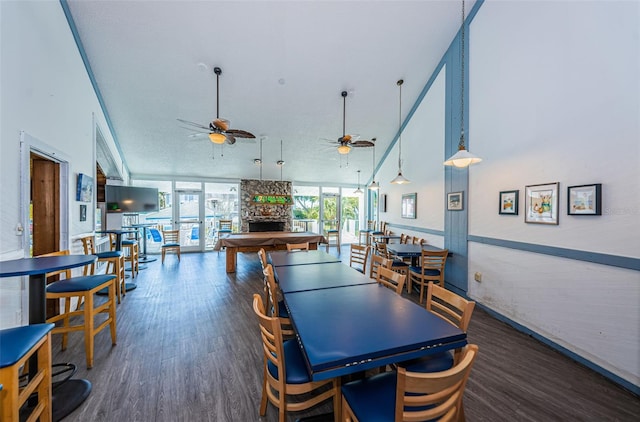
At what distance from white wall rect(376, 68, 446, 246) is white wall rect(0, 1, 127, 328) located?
5479 millimetres

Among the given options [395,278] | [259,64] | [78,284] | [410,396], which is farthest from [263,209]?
[410,396]

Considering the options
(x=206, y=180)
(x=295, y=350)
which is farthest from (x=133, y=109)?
(x=295, y=350)

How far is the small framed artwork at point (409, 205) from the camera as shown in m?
5.43

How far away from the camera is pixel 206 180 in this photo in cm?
762

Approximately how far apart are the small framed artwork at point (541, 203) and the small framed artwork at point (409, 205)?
2.54 metres

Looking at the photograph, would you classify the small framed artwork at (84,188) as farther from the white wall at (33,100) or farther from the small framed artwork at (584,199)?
the small framed artwork at (584,199)

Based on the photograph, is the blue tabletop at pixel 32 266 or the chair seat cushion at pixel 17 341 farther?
the blue tabletop at pixel 32 266

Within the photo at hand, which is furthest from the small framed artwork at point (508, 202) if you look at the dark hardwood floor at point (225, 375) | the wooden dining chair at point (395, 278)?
the wooden dining chair at point (395, 278)

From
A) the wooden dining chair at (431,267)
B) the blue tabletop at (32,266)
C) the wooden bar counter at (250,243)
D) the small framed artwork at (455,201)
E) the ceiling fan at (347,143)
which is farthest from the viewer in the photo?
the wooden bar counter at (250,243)

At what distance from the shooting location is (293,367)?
4.60ft

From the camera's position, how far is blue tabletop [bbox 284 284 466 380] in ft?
3.47

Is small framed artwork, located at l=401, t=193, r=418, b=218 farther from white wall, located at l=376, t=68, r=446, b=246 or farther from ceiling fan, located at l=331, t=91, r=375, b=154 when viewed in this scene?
ceiling fan, located at l=331, t=91, r=375, b=154

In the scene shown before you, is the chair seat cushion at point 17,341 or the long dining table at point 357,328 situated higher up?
the long dining table at point 357,328

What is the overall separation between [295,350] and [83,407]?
1.61m
